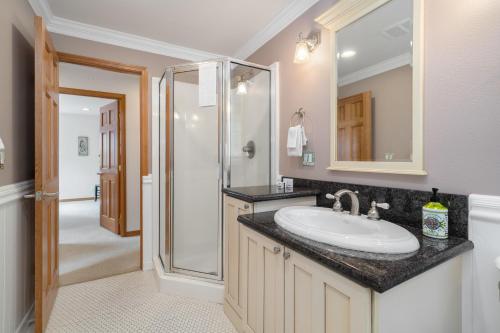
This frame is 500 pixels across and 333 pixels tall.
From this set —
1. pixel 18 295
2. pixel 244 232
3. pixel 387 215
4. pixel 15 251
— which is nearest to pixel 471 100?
pixel 387 215

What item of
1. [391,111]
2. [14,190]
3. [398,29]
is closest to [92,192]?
[14,190]

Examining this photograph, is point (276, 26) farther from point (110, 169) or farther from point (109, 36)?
point (110, 169)

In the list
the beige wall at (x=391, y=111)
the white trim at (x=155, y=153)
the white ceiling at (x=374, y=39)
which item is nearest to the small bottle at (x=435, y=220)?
the beige wall at (x=391, y=111)

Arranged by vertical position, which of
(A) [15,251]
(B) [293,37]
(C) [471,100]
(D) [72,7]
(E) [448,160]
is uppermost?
(D) [72,7]

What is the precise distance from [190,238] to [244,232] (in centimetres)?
116

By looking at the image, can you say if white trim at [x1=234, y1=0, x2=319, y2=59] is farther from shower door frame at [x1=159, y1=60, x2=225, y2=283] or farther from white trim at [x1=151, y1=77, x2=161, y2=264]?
white trim at [x1=151, y1=77, x2=161, y2=264]

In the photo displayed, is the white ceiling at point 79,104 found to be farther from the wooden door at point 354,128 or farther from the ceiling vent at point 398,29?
the ceiling vent at point 398,29

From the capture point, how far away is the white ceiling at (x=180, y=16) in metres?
1.91

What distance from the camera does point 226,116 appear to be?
2041 mm

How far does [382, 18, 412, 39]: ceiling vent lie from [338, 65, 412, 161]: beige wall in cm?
19

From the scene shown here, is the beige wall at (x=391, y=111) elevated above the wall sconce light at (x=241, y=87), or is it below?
below

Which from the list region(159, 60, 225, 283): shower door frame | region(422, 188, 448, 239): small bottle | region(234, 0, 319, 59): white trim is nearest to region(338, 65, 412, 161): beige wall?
region(422, 188, 448, 239): small bottle

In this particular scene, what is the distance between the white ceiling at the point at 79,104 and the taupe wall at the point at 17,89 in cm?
265

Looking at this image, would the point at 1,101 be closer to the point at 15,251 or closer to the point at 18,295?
the point at 15,251
